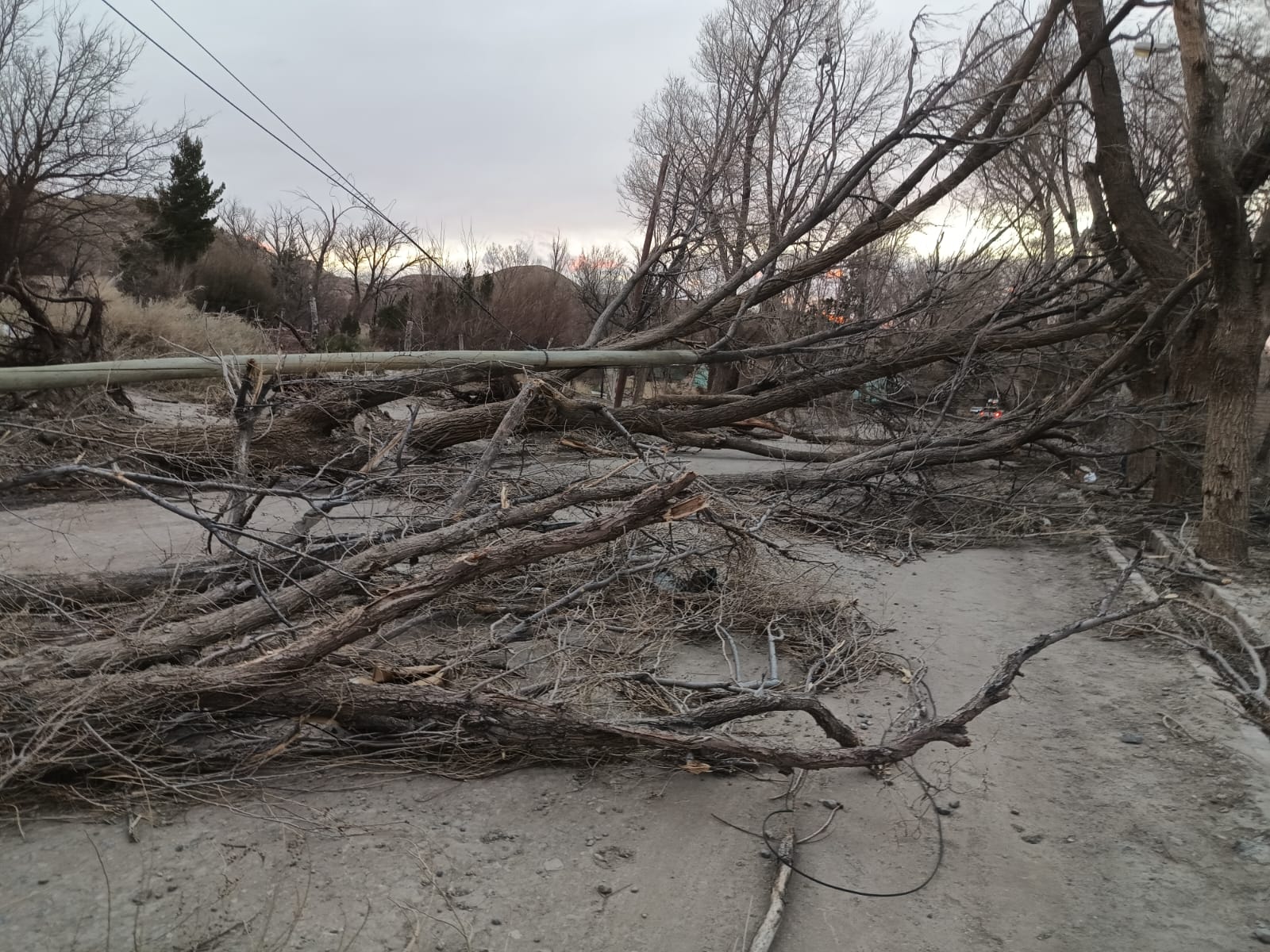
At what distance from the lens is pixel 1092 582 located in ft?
19.4

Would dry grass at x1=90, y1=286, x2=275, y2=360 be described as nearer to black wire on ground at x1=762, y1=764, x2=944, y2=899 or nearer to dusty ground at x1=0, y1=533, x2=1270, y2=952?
dusty ground at x1=0, y1=533, x2=1270, y2=952

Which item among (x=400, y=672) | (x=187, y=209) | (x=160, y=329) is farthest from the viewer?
(x=187, y=209)

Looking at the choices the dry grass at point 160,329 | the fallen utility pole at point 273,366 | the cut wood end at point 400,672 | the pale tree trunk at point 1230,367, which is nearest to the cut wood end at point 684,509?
the cut wood end at point 400,672

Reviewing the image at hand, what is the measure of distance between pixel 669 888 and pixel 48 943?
5.25 ft

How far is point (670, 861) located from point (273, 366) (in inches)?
174

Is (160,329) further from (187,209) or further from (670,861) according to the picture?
(670,861)

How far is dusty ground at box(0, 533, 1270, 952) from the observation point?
2.20 metres

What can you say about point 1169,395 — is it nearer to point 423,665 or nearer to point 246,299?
point 423,665

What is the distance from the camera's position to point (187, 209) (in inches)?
943

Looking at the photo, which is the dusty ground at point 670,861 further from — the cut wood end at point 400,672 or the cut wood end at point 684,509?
the cut wood end at point 684,509

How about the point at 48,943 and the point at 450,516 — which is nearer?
the point at 48,943

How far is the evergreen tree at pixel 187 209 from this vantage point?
23219 mm

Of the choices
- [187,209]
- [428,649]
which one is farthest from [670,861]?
[187,209]

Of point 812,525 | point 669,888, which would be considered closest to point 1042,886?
point 669,888
